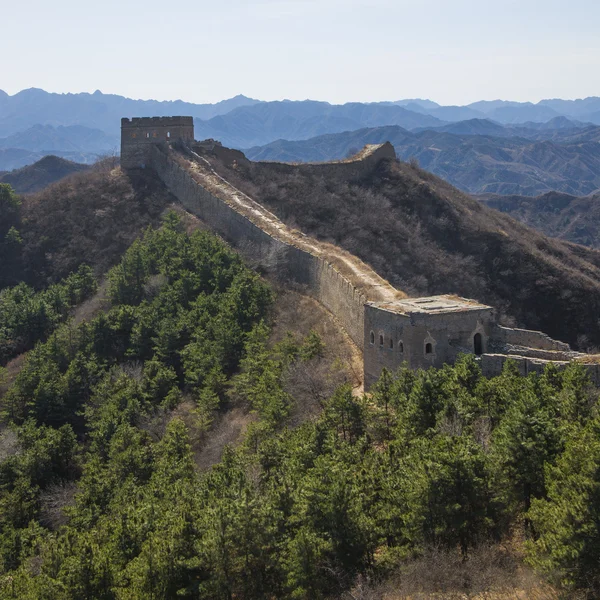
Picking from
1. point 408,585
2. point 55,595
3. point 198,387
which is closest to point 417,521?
point 408,585

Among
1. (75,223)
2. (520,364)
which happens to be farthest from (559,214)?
(520,364)

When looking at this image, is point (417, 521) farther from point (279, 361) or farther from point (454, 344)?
point (279, 361)

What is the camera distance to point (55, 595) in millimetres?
16297

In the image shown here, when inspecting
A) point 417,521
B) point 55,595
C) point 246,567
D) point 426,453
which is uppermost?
point 426,453

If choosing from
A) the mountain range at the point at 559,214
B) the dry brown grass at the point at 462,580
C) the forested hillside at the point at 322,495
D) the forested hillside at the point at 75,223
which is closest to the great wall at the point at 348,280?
the forested hillside at the point at 322,495

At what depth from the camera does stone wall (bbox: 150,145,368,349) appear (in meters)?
27.2

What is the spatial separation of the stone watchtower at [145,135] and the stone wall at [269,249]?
0.83 metres

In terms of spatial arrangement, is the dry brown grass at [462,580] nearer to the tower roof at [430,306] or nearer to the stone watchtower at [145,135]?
the tower roof at [430,306]

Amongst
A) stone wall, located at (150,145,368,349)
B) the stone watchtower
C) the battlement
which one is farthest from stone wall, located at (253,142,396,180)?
the battlement

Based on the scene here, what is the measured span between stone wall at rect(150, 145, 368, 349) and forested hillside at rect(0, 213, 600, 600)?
6.53 feet

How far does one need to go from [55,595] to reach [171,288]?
21233 millimetres

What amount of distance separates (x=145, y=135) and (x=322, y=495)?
38.8m

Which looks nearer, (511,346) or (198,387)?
(511,346)

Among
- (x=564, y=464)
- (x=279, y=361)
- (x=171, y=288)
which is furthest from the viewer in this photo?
(x=171, y=288)
